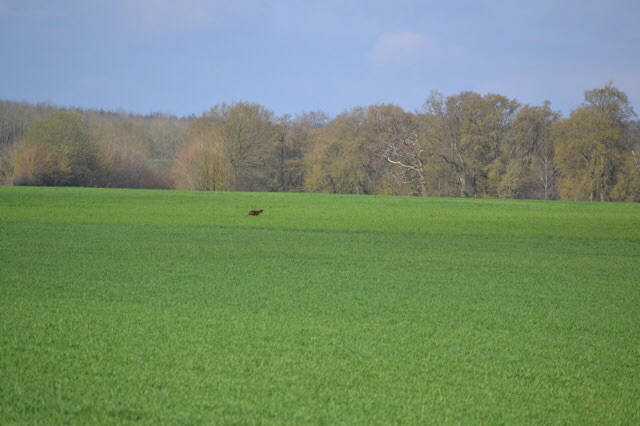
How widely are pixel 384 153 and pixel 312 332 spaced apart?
56.1 meters

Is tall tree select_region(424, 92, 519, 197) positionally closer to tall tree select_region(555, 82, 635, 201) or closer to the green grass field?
tall tree select_region(555, 82, 635, 201)

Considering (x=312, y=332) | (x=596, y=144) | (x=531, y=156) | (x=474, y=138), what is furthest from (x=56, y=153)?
(x=312, y=332)

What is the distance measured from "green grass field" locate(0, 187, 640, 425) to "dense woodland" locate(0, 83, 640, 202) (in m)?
34.5

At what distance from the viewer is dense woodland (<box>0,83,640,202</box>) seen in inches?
2036

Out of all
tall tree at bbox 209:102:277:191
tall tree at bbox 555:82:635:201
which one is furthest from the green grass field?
tall tree at bbox 209:102:277:191

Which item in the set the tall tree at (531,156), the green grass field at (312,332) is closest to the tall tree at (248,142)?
the tall tree at (531,156)

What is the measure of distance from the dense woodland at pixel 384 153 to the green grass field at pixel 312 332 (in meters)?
34.5

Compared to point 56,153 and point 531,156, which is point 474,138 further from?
point 56,153

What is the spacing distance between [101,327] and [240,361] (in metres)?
2.16

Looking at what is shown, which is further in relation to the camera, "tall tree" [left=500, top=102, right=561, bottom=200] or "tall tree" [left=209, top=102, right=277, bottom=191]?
"tall tree" [left=209, top=102, right=277, bottom=191]

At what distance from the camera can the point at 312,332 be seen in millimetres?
8336

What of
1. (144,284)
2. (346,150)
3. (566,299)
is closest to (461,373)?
(566,299)

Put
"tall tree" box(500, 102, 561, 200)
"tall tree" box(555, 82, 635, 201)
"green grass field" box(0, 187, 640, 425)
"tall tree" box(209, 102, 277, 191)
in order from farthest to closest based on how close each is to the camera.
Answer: "tall tree" box(209, 102, 277, 191) → "tall tree" box(500, 102, 561, 200) → "tall tree" box(555, 82, 635, 201) → "green grass field" box(0, 187, 640, 425)

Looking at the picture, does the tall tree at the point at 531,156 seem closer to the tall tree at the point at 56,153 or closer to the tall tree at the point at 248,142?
the tall tree at the point at 248,142
